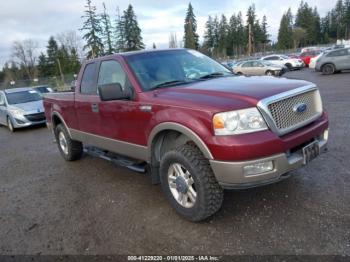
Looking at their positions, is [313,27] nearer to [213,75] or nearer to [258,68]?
[258,68]

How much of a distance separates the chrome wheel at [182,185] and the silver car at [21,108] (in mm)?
9206

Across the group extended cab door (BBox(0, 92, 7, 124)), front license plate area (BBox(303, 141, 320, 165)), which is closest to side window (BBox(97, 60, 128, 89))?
front license plate area (BBox(303, 141, 320, 165))

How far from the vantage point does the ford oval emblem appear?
3291mm

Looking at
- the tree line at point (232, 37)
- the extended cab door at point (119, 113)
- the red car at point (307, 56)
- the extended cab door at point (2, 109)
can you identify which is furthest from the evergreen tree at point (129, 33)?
the extended cab door at point (119, 113)

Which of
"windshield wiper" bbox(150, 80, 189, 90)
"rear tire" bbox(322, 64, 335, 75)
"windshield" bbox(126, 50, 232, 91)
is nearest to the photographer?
"windshield wiper" bbox(150, 80, 189, 90)

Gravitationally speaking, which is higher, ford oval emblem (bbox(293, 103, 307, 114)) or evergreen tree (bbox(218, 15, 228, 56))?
evergreen tree (bbox(218, 15, 228, 56))

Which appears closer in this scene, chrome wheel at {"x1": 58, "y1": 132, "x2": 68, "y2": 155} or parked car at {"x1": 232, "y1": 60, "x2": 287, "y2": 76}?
chrome wheel at {"x1": 58, "y1": 132, "x2": 68, "y2": 155}

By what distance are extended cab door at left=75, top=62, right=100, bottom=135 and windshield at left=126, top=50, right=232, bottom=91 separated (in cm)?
93

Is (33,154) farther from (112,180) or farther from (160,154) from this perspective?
(160,154)

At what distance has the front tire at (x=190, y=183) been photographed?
320 centimetres

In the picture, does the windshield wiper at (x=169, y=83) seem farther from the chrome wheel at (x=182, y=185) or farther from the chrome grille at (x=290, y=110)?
the chrome grille at (x=290, y=110)

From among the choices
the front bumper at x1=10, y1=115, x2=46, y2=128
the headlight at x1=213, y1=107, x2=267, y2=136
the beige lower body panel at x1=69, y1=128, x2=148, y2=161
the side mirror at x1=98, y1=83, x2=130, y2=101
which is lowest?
the front bumper at x1=10, y1=115, x2=46, y2=128

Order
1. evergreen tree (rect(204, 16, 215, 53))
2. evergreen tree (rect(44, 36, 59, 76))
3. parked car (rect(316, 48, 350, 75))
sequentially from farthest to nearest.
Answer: evergreen tree (rect(204, 16, 215, 53)) → evergreen tree (rect(44, 36, 59, 76)) → parked car (rect(316, 48, 350, 75))

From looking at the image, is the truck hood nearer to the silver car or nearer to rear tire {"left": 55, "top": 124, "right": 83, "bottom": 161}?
rear tire {"left": 55, "top": 124, "right": 83, "bottom": 161}
